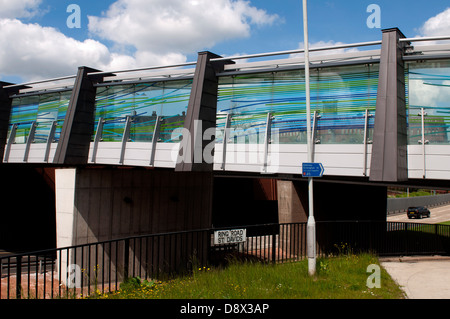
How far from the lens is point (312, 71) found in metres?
12.4

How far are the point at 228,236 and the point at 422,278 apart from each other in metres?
4.40

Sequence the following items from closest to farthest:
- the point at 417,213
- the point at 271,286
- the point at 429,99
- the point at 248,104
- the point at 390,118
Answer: the point at 271,286, the point at 390,118, the point at 429,99, the point at 248,104, the point at 417,213

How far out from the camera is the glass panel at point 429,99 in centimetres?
1016

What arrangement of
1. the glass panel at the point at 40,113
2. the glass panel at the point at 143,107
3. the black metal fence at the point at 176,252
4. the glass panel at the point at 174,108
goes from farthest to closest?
the glass panel at the point at 40,113, the glass panel at the point at 143,107, the glass panel at the point at 174,108, the black metal fence at the point at 176,252

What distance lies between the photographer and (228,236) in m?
9.45

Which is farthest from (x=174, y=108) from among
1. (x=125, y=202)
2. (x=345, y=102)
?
(x=345, y=102)

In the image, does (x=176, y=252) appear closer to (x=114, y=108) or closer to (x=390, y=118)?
(x=114, y=108)

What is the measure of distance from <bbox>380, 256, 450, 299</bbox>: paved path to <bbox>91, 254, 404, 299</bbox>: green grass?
0.29m

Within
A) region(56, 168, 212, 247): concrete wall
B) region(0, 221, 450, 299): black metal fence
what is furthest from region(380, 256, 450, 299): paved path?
region(56, 168, 212, 247): concrete wall

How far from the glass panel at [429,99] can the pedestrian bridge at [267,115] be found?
25 mm

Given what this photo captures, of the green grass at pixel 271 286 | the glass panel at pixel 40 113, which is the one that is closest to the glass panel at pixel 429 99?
the green grass at pixel 271 286

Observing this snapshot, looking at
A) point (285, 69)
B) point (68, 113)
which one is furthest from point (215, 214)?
point (285, 69)

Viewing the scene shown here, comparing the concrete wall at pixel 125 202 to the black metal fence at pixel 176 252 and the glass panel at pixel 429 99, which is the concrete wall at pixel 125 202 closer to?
the black metal fence at pixel 176 252
